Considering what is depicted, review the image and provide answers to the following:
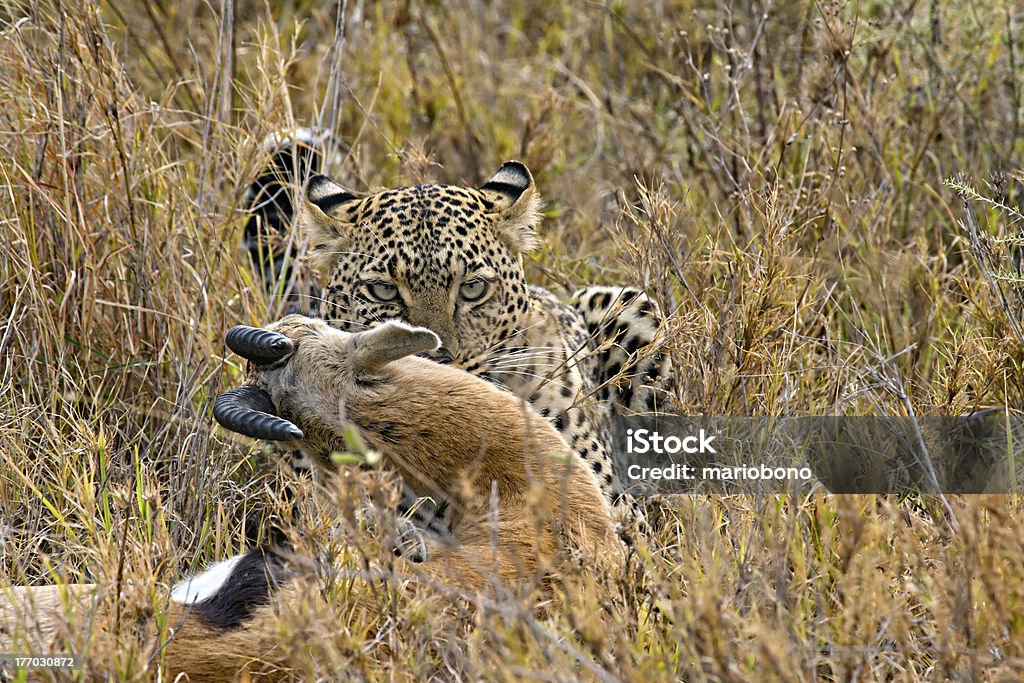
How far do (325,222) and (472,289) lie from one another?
0.63 meters

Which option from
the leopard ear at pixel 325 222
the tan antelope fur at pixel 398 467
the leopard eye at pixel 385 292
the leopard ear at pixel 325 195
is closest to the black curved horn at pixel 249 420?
the tan antelope fur at pixel 398 467

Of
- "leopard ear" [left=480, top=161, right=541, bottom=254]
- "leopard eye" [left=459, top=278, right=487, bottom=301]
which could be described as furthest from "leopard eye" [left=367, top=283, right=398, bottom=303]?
"leopard ear" [left=480, top=161, right=541, bottom=254]

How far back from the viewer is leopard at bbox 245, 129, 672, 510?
4.39m

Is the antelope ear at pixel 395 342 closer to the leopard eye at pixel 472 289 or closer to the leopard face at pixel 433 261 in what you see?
the leopard face at pixel 433 261

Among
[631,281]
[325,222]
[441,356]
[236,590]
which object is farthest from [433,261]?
[236,590]

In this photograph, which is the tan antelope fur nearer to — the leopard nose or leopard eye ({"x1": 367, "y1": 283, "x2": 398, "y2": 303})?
the leopard nose

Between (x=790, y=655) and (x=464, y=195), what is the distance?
2.52 metres

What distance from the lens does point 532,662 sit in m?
2.73

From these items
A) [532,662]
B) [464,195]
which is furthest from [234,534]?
[532,662]

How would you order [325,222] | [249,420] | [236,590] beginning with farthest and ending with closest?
[325,222]
[249,420]
[236,590]

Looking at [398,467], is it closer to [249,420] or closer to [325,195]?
[249,420]

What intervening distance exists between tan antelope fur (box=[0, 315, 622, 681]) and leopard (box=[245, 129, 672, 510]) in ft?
1.58

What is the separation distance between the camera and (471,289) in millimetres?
4445

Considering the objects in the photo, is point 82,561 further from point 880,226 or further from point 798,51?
point 798,51
